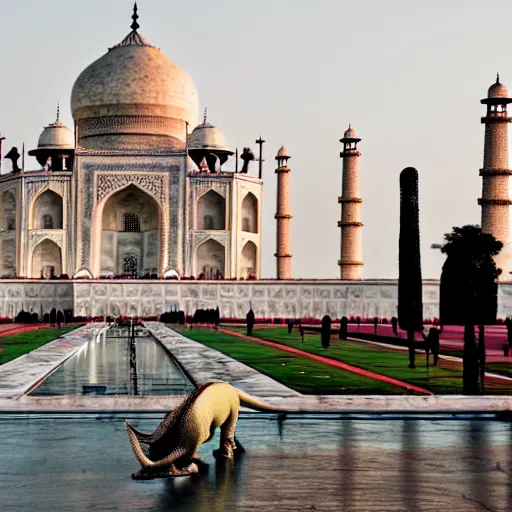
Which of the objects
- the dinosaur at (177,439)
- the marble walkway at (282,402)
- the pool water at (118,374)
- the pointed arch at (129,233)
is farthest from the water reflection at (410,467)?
the pointed arch at (129,233)

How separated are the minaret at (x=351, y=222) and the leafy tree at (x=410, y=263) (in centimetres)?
2310

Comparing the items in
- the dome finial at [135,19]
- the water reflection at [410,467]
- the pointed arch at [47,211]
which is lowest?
the water reflection at [410,467]

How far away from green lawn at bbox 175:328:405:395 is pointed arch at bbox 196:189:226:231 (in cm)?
2177

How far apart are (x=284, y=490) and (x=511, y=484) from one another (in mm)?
1353

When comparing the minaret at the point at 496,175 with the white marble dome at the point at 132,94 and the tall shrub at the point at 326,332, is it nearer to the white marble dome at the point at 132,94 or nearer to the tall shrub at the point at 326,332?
the white marble dome at the point at 132,94

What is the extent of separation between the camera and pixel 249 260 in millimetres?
43344

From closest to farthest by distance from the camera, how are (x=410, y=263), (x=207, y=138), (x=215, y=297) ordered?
(x=410, y=263) → (x=215, y=297) → (x=207, y=138)

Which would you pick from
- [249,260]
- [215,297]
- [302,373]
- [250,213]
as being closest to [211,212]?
[250,213]

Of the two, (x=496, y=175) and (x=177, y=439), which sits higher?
(x=496, y=175)

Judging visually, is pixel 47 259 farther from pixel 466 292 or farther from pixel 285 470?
pixel 285 470

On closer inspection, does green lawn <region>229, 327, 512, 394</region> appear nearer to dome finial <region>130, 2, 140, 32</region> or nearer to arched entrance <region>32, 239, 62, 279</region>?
arched entrance <region>32, 239, 62, 279</region>

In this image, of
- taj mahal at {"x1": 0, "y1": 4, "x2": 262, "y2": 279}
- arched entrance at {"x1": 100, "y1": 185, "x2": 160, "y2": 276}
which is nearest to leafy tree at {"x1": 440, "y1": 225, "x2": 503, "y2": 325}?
taj mahal at {"x1": 0, "y1": 4, "x2": 262, "y2": 279}

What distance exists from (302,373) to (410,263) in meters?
3.06

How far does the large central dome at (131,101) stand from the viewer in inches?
1725
